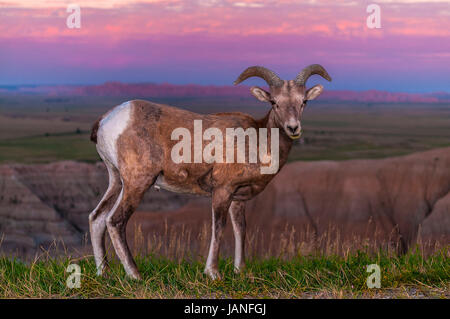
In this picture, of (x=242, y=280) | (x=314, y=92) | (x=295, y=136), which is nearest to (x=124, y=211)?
(x=242, y=280)

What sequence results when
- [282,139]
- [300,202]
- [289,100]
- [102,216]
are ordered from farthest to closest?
[300,202]
[102,216]
[282,139]
[289,100]

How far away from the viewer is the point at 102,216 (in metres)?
9.14

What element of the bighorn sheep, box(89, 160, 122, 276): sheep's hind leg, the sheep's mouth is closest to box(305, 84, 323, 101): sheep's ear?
the bighorn sheep

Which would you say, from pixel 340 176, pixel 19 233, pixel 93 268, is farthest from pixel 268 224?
pixel 93 268

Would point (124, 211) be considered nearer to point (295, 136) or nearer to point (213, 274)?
point (213, 274)

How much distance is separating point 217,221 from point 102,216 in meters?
1.76

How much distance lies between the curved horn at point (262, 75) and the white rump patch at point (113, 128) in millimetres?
1652

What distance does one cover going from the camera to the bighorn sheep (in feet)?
28.4

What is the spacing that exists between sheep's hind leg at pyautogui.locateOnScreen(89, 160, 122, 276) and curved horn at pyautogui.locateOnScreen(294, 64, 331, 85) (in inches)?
118

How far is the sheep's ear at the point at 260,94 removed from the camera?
28.5 feet

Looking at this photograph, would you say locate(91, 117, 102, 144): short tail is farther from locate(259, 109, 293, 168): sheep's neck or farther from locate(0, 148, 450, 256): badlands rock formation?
locate(0, 148, 450, 256): badlands rock formation

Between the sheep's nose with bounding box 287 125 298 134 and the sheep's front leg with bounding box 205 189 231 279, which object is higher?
the sheep's nose with bounding box 287 125 298 134

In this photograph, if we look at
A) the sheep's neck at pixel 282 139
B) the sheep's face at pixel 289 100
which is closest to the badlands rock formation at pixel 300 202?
the sheep's neck at pixel 282 139

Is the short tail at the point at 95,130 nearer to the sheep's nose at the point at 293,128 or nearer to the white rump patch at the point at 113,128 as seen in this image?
the white rump patch at the point at 113,128
